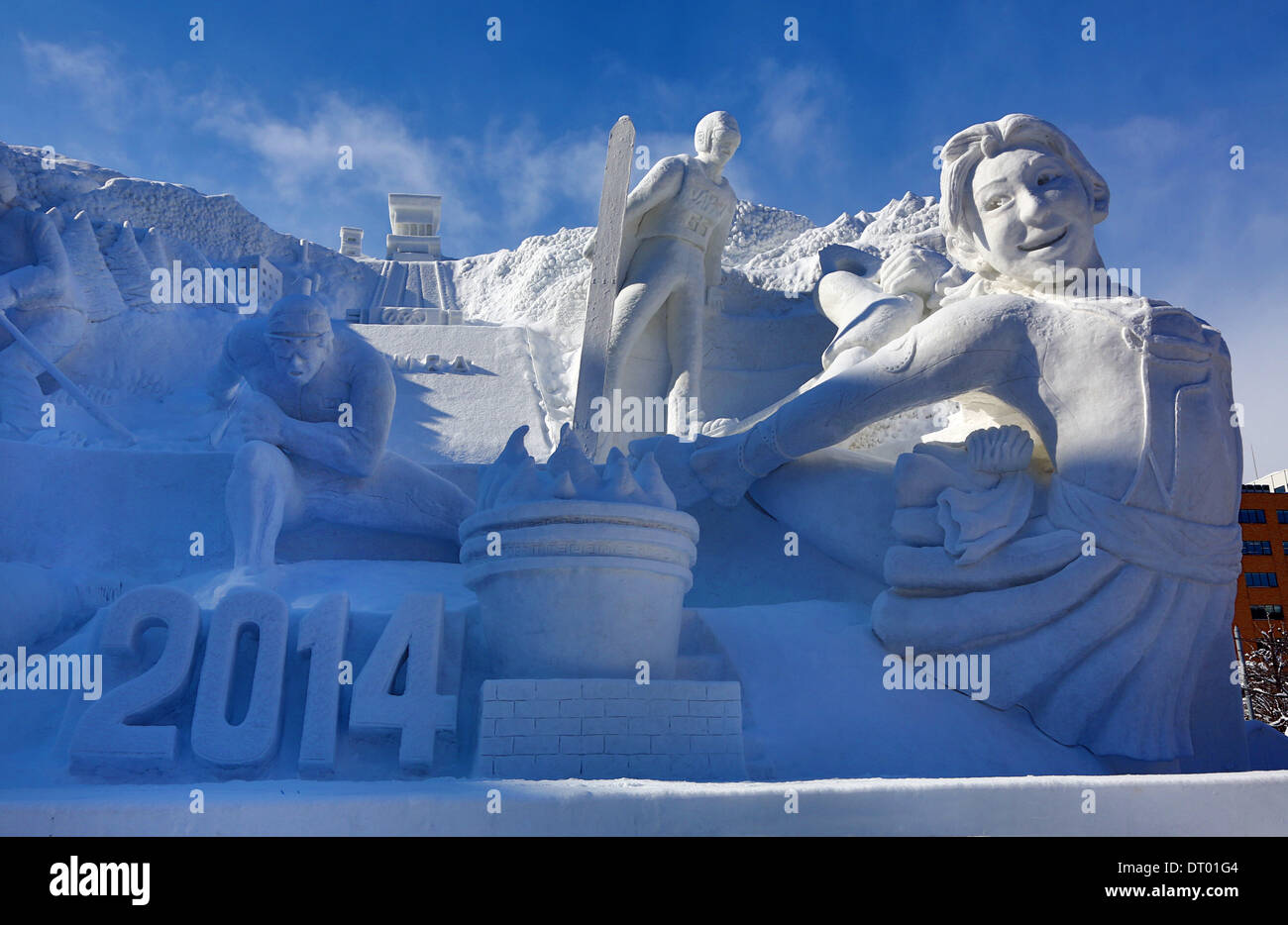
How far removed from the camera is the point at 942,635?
3496mm

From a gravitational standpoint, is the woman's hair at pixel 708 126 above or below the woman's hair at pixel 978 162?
above

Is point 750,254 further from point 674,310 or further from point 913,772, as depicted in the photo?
point 913,772

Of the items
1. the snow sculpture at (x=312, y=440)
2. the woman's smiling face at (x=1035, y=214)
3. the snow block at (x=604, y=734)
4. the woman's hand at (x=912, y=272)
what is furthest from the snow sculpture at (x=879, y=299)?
the snow block at (x=604, y=734)

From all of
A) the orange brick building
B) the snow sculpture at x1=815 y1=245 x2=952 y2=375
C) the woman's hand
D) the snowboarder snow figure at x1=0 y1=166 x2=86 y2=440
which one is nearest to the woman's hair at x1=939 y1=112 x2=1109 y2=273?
the snow sculpture at x1=815 y1=245 x2=952 y2=375

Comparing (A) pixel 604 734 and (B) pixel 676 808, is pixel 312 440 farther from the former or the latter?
(B) pixel 676 808

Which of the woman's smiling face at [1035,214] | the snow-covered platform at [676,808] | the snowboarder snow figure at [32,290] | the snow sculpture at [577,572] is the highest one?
the snowboarder snow figure at [32,290]

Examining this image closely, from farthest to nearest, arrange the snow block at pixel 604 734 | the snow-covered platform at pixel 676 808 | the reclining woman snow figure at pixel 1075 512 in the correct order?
the reclining woman snow figure at pixel 1075 512 → the snow block at pixel 604 734 → the snow-covered platform at pixel 676 808

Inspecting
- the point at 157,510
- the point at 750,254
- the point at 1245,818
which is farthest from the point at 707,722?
the point at 750,254

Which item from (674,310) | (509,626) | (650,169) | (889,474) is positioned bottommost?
(509,626)

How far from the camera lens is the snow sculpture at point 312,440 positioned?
3742 millimetres

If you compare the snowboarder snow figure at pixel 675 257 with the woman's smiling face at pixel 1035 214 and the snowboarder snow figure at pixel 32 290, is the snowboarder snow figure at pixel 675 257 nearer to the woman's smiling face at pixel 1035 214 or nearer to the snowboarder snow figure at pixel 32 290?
the woman's smiling face at pixel 1035 214

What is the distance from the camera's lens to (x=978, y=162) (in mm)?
4172

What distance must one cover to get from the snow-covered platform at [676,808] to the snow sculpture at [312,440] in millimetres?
1516

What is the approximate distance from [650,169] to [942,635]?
3873mm
